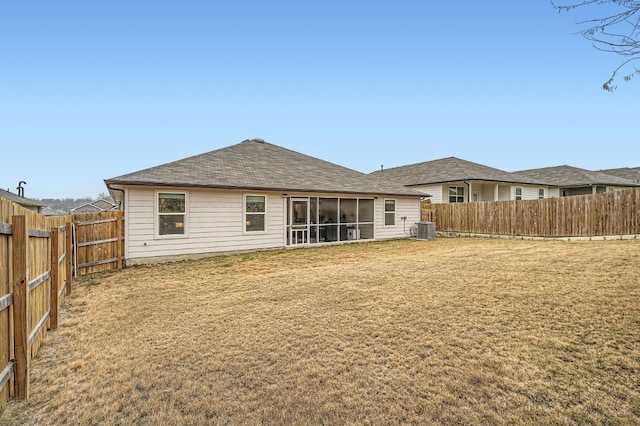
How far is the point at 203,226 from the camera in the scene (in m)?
11.0

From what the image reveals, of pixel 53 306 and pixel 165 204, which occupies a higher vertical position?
pixel 165 204

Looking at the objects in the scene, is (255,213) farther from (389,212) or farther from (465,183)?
(465,183)

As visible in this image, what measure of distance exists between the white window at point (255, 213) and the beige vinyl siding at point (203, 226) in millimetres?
164

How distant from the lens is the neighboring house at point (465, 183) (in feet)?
67.0

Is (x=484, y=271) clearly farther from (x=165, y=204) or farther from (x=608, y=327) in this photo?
(x=165, y=204)

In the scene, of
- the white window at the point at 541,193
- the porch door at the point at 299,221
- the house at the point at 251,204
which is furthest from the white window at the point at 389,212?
the white window at the point at 541,193

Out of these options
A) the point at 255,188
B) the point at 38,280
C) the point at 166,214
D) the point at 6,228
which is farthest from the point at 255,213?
the point at 6,228

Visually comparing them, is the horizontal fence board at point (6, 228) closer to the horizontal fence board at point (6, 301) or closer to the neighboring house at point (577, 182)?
the horizontal fence board at point (6, 301)

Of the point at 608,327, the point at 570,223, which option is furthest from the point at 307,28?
the point at 608,327

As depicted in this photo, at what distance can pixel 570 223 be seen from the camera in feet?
43.5

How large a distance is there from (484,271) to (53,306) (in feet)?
26.6

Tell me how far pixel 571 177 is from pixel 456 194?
1134 centimetres

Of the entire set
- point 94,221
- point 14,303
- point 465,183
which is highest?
point 465,183

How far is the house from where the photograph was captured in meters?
10.1
